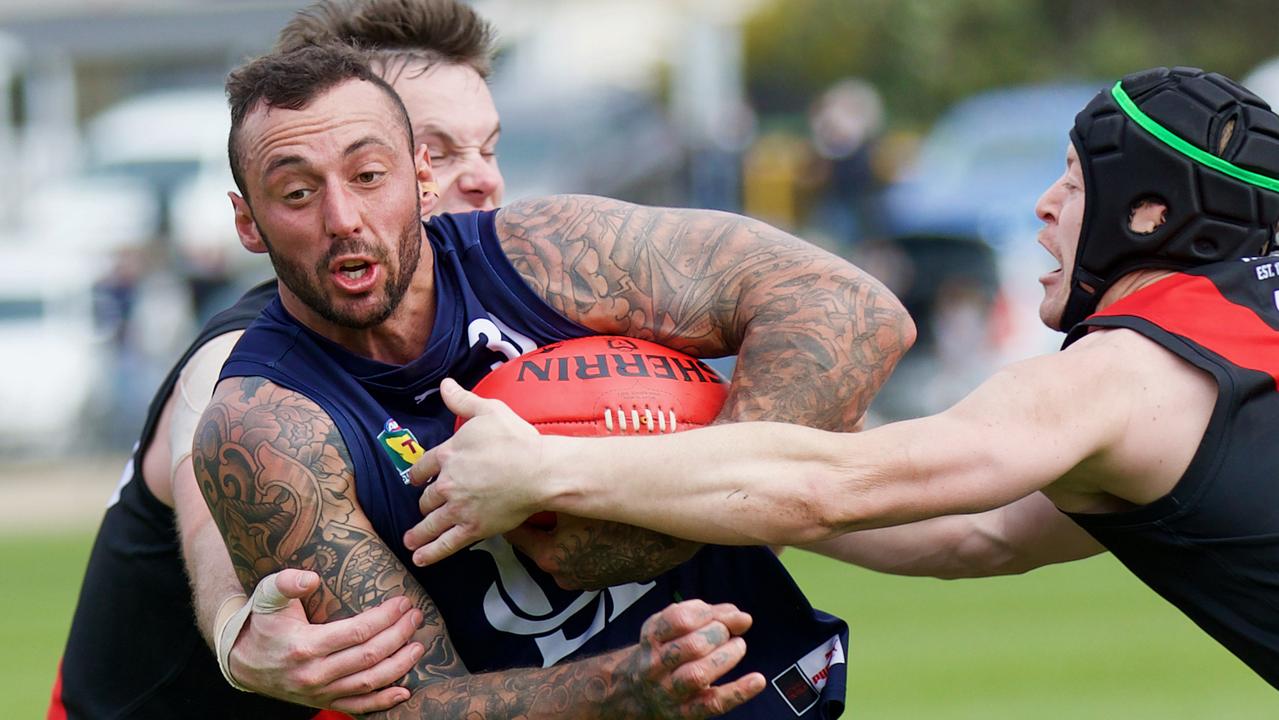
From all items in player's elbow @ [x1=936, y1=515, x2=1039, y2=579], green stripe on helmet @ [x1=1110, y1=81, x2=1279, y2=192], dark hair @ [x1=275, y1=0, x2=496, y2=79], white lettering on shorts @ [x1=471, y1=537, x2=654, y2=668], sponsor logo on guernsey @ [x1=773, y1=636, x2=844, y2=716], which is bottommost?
sponsor logo on guernsey @ [x1=773, y1=636, x2=844, y2=716]

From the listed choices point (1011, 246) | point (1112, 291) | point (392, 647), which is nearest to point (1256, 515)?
point (1112, 291)

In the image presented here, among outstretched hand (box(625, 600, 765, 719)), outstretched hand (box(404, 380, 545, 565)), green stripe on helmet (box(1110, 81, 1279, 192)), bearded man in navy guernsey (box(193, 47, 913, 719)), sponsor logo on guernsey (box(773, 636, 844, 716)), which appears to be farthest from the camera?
sponsor logo on guernsey (box(773, 636, 844, 716))

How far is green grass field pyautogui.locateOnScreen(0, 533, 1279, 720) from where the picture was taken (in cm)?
955

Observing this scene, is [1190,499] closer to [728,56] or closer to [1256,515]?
[1256,515]

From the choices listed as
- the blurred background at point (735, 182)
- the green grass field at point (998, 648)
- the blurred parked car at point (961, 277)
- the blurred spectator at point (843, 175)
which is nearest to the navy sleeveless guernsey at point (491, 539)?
the blurred background at point (735, 182)

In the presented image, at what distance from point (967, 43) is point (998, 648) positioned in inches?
1045

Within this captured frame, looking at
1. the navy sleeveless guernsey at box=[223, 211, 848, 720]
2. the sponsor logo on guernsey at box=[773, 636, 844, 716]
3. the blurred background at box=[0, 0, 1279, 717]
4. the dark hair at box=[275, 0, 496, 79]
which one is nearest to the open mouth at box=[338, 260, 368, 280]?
the navy sleeveless guernsey at box=[223, 211, 848, 720]

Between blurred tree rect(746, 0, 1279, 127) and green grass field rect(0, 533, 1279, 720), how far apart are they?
69.7ft

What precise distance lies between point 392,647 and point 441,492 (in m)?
0.42

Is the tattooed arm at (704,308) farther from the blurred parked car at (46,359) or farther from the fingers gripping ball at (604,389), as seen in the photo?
the blurred parked car at (46,359)

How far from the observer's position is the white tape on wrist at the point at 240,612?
4301 mm

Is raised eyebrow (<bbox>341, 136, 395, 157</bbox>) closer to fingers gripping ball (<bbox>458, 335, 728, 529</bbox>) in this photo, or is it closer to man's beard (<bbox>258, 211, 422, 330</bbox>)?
man's beard (<bbox>258, 211, 422, 330</bbox>)

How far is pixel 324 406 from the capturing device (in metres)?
4.51

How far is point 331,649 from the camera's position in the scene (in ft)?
14.0
